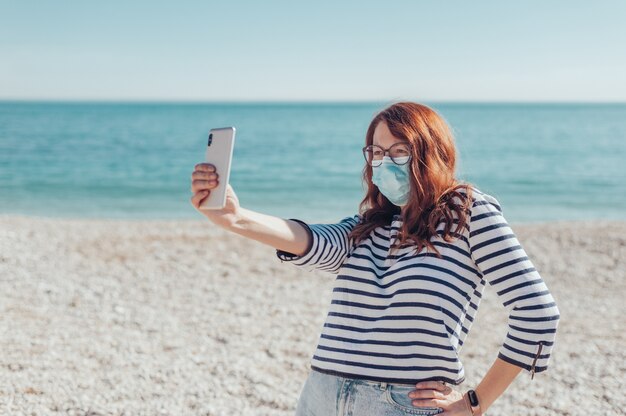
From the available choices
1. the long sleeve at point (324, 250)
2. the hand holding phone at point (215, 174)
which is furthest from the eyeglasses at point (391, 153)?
the hand holding phone at point (215, 174)

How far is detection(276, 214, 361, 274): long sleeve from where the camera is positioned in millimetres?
2336

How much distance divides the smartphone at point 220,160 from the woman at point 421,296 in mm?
24

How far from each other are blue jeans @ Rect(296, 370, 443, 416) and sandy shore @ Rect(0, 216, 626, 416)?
2912 millimetres

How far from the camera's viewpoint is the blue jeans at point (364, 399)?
2068 millimetres

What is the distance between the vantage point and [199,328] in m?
7.04

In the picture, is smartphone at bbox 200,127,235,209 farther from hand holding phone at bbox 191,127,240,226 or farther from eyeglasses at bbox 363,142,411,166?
eyeglasses at bbox 363,142,411,166

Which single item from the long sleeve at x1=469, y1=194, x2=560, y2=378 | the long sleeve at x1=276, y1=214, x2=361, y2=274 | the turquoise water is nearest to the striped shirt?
the long sleeve at x1=469, y1=194, x2=560, y2=378

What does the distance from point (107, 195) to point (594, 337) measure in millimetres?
18419

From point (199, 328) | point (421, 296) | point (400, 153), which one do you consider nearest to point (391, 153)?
point (400, 153)

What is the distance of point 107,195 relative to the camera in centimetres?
2228

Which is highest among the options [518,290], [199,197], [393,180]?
[393,180]

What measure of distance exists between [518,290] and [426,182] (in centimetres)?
49

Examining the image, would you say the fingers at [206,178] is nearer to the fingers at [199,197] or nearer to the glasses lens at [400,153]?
the fingers at [199,197]

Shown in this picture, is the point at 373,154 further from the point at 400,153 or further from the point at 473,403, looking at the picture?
the point at 473,403
